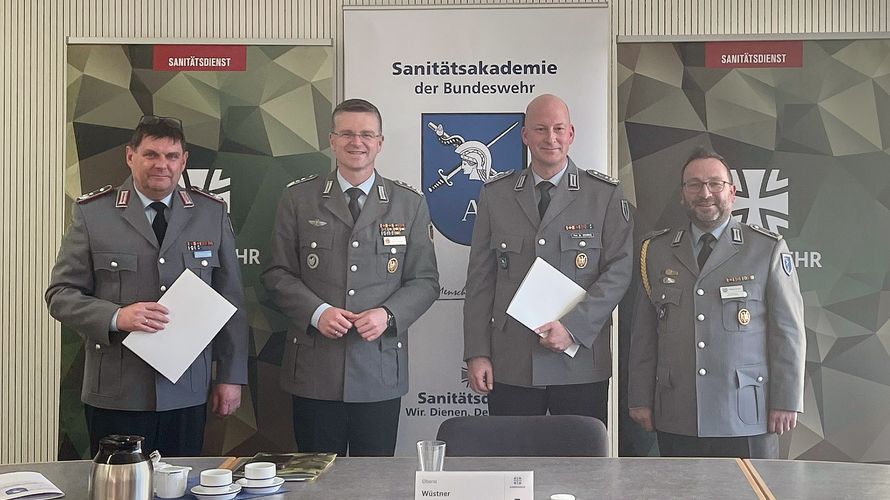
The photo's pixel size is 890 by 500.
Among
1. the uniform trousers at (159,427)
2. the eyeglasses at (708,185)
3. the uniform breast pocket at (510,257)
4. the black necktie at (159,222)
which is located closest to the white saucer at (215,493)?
the uniform trousers at (159,427)

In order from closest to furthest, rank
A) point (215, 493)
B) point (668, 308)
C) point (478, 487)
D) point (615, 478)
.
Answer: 1. point (478, 487)
2. point (215, 493)
3. point (615, 478)
4. point (668, 308)

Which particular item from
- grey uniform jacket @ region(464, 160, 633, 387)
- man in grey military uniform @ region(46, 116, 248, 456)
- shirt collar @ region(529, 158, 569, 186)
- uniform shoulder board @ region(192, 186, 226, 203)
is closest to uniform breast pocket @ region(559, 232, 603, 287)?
grey uniform jacket @ region(464, 160, 633, 387)

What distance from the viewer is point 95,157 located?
449 centimetres

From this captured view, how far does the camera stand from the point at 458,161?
14.8 feet

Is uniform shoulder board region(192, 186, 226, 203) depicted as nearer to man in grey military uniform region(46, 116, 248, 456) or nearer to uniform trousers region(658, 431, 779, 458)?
man in grey military uniform region(46, 116, 248, 456)

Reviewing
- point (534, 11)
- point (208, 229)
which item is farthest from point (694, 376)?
point (208, 229)

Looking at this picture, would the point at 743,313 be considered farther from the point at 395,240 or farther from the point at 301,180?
the point at 301,180

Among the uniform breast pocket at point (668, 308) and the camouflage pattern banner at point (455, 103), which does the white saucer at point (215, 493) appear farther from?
the uniform breast pocket at point (668, 308)

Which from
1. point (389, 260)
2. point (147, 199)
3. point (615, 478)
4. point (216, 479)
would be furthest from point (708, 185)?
point (216, 479)

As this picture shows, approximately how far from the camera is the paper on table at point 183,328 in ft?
13.7

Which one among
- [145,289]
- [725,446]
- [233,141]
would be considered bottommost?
[725,446]

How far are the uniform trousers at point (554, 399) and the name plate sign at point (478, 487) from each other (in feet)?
6.85

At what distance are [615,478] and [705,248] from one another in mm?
1934

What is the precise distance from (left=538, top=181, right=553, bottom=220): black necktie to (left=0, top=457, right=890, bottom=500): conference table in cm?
169
